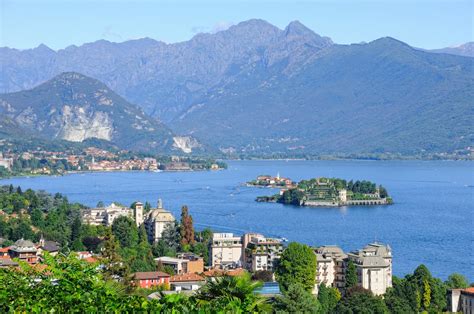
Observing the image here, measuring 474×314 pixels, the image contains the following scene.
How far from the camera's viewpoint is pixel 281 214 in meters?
34.9

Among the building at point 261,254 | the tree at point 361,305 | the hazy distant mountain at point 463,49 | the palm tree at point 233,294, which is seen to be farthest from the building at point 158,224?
the hazy distant mountain at point 463,49

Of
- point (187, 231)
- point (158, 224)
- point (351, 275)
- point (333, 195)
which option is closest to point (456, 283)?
point (351, 275)

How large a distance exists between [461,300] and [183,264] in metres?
5.74

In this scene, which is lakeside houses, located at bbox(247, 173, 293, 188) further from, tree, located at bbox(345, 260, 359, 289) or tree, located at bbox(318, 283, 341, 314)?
tree, located at bbox(318, 283, 341, 314)

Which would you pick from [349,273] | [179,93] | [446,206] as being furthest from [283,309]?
[179,93]

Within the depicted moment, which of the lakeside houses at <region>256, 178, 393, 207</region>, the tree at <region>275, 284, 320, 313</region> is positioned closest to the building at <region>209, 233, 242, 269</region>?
the tree at <region>275, 284, 320, 313</region>

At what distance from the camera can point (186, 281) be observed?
14773mm

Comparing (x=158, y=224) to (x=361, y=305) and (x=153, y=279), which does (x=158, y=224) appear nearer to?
(x=153, y=279)

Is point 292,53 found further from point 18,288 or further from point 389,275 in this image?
point 18,288

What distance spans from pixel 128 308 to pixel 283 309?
23.2ft

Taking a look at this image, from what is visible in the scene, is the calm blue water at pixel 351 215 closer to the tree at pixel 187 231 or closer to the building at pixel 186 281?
the tree at pixel 187 231

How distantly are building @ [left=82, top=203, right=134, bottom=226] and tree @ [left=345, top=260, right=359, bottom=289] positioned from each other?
10.3 metres

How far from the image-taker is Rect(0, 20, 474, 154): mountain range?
106m

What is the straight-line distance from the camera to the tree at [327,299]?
43.3 feet
